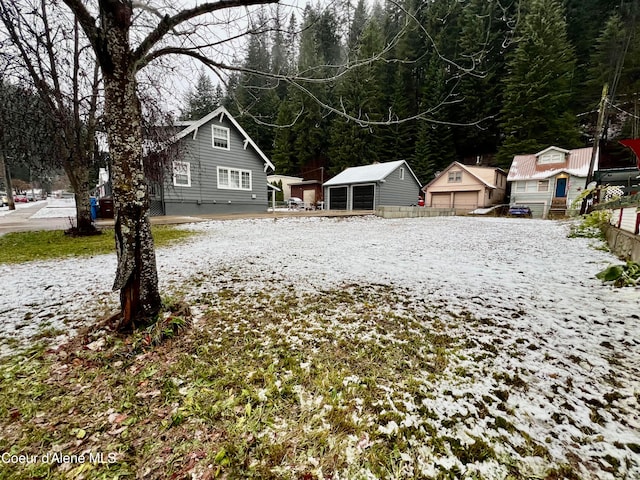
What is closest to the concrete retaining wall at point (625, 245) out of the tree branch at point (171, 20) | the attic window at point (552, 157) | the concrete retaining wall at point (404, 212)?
the tree branch at point (171, 20)

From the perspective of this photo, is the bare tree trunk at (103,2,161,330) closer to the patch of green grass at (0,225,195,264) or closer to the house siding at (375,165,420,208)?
the patch of green grass at (0,225,195,264)

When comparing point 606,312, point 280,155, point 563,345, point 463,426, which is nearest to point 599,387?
point 563,345

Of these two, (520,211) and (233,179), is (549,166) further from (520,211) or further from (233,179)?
(233,179)

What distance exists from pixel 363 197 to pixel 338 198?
120 inches

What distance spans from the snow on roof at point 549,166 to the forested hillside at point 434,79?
2.91 metres

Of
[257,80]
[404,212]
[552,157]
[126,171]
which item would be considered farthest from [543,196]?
[126,171]

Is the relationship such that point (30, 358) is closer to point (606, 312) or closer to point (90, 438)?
point (90, 438)

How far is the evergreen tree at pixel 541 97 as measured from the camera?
23.3 metres

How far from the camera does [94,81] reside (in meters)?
7.85

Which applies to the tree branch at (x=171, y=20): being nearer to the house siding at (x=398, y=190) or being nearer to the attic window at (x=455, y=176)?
the house siding at (x=398, y=190)

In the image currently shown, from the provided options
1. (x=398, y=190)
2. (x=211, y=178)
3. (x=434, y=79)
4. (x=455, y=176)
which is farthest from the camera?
(x=455, y=176)

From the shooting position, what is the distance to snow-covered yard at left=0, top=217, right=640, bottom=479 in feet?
5.11

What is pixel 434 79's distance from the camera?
2483 centimetres

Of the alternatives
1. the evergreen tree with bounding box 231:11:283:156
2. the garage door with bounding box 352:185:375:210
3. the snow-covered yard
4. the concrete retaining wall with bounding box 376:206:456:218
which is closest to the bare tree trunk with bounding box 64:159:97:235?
the snow-covered yard
